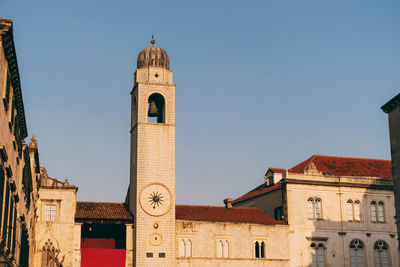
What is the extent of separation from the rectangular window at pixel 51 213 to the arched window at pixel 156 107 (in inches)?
475

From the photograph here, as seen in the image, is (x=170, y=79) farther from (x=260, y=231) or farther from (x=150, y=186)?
(x=260, y=231)

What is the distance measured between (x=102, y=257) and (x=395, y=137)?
83.1 feet

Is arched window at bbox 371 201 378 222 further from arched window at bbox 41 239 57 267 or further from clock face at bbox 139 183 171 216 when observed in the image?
arched window at bbox 41 239 57 267

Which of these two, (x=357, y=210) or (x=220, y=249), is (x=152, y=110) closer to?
(x=220, y=249)

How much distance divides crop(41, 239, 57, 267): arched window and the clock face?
8.14 m

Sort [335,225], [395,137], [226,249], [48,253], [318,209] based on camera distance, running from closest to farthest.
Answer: [395,137] → [48,253] → [226,249] → [335,225] → [318,209]

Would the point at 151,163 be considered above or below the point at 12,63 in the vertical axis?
below

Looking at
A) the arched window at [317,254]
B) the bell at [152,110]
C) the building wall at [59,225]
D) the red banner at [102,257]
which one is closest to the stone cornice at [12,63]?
the building wall at [59,225]

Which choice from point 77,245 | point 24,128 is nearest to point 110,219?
point 77,245

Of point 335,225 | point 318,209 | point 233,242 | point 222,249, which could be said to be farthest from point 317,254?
point 222,249

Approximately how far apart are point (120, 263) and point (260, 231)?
1297cm

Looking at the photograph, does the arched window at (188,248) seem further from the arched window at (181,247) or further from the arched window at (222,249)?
the arched window at (222,249)

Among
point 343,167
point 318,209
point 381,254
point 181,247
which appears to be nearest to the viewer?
point 181,247

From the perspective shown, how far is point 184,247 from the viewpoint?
171 ft
